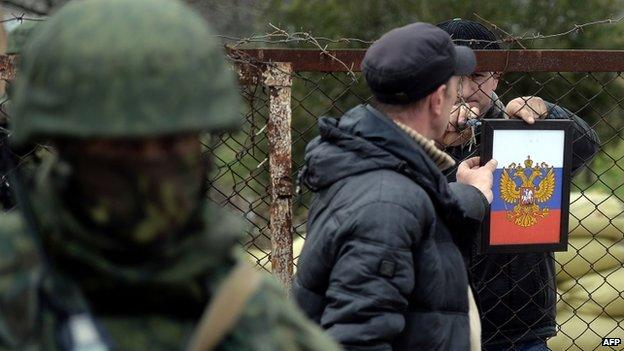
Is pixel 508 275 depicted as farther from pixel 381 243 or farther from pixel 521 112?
pixel 381 243

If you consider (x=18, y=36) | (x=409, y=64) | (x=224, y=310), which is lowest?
(x=224, y=310)

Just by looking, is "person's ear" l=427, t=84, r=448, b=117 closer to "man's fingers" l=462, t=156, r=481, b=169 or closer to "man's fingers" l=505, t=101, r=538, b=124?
"man's fingers" l=462, t=156, r=481, b=169

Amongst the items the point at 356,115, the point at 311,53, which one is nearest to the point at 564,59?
the point at 311,53

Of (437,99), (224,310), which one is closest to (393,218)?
(437,99)

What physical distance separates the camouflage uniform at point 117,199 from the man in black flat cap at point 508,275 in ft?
7.59

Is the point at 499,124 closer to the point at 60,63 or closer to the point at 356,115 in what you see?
the point at 356,115

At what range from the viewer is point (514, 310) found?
12.2 feet

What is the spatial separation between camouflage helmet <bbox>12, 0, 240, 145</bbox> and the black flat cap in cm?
140

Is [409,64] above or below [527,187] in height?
above

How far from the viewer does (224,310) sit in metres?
1.31

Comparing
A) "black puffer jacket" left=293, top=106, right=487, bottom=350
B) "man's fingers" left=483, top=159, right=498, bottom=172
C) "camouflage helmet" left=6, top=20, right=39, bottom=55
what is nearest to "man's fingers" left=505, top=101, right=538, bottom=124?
"man's fingers" left=483, top=159, right=498, bottom=172

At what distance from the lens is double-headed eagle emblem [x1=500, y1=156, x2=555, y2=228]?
3.28 meters

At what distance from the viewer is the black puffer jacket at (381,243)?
2.46 m

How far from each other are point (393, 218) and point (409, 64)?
40 centimetres
